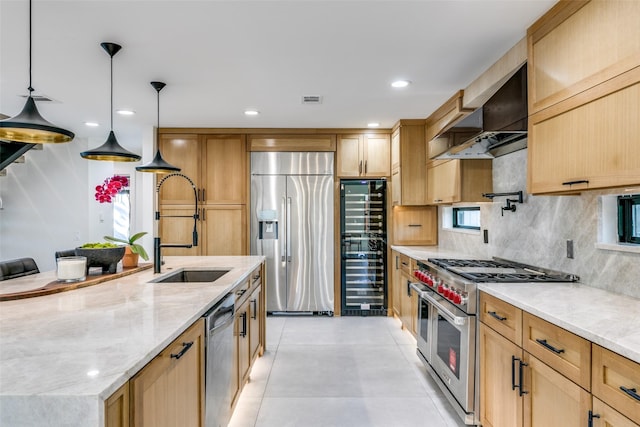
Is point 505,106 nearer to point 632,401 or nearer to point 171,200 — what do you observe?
point 632,401

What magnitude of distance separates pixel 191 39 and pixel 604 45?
7.04 ft

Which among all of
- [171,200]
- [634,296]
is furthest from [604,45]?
[171,200]

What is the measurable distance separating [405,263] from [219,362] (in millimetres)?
2521

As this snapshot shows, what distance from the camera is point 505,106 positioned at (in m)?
2.23

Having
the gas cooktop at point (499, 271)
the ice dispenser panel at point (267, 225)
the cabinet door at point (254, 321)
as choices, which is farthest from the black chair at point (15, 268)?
the gas cooktop at point (499, 271)

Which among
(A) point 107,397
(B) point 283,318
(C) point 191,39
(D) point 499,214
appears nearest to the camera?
(A) point 107,397

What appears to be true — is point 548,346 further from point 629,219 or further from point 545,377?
point 629,219

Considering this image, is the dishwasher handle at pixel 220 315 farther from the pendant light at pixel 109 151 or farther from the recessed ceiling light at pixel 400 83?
the recessed ceiling light at pixel 400 83

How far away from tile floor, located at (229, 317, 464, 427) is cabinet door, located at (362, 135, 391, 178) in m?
1.91

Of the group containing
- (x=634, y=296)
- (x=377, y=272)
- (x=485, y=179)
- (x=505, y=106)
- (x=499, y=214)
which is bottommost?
(x=377, y=272)

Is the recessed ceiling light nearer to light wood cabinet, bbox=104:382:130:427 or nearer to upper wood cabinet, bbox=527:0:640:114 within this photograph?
upper wood cabinet, bbox=527:0:640:114

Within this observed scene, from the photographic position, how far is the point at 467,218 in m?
3.91

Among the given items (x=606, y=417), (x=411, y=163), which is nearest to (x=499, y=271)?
(x=606, y=417)

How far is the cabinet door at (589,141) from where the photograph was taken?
4.69ft
